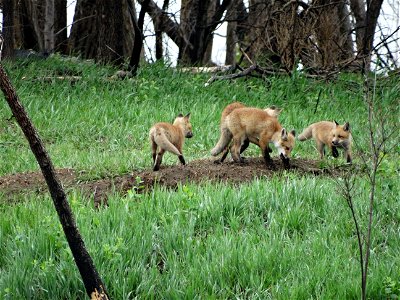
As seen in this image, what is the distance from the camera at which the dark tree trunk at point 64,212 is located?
17.8 feet

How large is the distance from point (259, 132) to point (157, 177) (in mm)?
1896

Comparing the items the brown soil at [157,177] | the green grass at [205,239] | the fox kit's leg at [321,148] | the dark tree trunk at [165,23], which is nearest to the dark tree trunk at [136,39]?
the dark tree trunk at [165,23]

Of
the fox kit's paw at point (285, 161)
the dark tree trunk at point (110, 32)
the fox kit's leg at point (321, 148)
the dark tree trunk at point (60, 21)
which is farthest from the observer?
the dark tree trunk at point (60, 21)

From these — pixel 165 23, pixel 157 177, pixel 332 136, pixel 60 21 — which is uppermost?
pixel 165 23

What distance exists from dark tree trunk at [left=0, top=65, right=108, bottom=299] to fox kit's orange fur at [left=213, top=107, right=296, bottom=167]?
4729mm

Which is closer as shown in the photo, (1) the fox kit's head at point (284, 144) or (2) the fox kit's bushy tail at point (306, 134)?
(1) the fox kit's head at point (284, 144)

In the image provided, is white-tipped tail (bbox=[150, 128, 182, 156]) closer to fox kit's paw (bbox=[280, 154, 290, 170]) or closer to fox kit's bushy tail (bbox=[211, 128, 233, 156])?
fox kit's bushy tail (bbox=[211, 128, 233, 156])

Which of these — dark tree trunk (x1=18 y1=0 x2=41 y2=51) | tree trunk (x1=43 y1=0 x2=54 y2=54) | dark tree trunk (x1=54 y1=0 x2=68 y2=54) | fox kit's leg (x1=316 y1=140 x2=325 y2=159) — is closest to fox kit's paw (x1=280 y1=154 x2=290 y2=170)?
fox kit's leg (x1=316 y1=140 x2=325 y2=159)

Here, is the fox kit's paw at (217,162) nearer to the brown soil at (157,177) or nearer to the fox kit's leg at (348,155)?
the brown soil at (157,177)

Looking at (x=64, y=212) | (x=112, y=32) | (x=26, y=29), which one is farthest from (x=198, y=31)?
(x=64, y=212)

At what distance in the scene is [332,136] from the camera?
10.9 meters

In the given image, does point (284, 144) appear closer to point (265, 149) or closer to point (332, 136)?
point (265, 149)

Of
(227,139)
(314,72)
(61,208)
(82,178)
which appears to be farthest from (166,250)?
(314,72)

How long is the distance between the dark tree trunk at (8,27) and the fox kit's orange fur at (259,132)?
7.96 m
